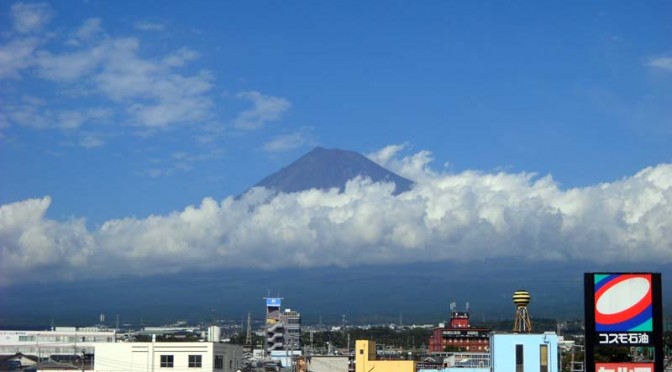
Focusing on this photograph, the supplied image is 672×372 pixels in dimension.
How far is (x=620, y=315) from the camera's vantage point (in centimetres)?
3928

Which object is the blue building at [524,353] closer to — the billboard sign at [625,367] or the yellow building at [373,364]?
the billboard sign at [625,367]

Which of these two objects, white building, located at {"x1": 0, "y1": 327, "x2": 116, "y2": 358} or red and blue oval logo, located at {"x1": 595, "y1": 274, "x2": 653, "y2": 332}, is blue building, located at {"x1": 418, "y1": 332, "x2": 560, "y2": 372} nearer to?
red and blue oval logo, located at {"x1": 595, "y1": 274, "x2": 653, "y2": 332}

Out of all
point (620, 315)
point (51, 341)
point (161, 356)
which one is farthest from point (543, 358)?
point (51, 341)

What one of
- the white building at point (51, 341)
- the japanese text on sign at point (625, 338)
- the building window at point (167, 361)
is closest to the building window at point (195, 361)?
the building window at point (167, 361)

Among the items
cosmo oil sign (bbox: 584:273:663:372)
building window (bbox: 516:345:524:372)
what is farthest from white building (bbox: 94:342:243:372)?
cosmo oil sign (bbox: 584:273:663:372)

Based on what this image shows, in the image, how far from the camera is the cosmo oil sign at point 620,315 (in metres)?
39.2

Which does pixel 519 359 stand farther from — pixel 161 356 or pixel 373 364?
pixel 161 356

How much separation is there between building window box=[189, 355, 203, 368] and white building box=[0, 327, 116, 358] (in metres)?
59.5

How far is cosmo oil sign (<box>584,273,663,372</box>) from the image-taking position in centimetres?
3919

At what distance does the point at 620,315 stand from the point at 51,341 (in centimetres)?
9904

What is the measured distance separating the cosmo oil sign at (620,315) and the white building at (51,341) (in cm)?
8654

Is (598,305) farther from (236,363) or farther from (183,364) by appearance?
(236,363)

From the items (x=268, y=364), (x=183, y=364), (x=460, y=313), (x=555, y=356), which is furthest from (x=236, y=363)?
(x=460, y=313)

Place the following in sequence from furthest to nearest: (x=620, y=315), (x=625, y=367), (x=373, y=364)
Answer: (x=373, y=364) < (x=625, y=367) < (x=620, y=315)
